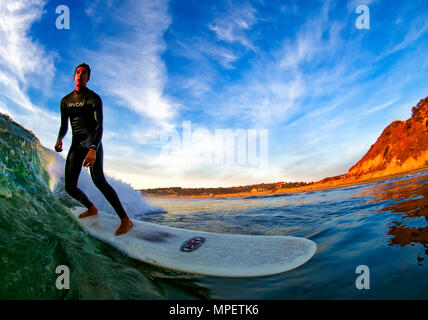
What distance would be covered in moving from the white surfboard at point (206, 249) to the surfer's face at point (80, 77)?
235cm

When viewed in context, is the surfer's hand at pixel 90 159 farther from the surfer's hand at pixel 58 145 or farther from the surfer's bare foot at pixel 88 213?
the surfer's bare foot at pixel 88 213

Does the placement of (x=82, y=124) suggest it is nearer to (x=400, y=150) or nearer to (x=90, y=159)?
(x=90, y=159)

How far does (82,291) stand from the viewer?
150cm

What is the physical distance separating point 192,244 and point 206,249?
267 millimetres

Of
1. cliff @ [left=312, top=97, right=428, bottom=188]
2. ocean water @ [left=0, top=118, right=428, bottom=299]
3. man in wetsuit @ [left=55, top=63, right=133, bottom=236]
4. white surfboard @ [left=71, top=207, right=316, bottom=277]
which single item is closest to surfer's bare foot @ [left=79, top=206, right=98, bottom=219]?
white surfboard @ [left=71, top=207, right=316, bottom=277]

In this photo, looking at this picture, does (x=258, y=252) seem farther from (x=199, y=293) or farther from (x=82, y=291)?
(x=82, y=291)

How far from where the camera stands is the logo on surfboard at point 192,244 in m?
2.78

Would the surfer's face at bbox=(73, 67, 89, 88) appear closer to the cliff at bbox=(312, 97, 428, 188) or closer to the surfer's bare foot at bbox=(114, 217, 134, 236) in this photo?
the surfer's bare foot at bbox=(114, 217, 134, 236)

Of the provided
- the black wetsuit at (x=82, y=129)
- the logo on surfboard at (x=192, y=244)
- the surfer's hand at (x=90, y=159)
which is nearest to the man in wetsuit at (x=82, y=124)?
the black wetsuit at (x=82, y=129)

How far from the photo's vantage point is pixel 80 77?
9.55ft
